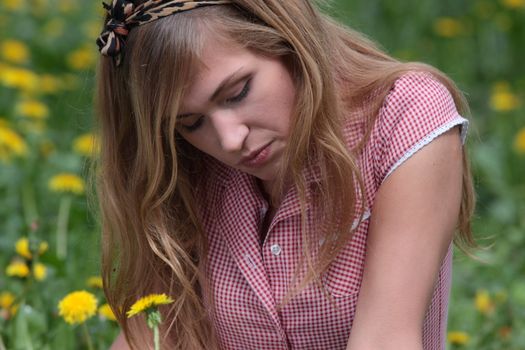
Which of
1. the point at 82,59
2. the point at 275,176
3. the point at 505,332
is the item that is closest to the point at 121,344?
the point at 275,176

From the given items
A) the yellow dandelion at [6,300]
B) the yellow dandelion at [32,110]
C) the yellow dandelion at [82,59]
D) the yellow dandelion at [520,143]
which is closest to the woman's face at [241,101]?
the yellow dandelion at [6,300]

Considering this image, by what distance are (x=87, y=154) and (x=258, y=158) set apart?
1034 mm

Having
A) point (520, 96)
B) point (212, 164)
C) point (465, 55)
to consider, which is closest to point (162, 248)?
point (212, 164)

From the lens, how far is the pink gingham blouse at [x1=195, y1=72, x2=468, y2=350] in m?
1.53

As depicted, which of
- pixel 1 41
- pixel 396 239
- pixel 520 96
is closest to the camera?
pixel 396 239

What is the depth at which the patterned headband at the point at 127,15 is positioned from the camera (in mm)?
1470

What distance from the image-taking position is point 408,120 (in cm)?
152

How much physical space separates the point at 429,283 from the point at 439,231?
71mm

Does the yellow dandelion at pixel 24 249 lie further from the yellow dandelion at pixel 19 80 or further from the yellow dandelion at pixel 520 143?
the yellow dandelion at pixel 520 143

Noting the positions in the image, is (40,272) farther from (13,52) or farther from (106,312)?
(13,52)

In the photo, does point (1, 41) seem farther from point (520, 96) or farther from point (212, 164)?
point (212, 164)

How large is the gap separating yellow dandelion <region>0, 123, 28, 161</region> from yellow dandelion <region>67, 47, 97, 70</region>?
92cm

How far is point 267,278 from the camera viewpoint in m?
1.63

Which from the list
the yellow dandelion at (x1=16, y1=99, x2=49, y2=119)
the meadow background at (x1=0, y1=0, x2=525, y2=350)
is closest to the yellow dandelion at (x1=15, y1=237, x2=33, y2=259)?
the meadow background at (x1=0, y1=0, x2=525, y2=350)
